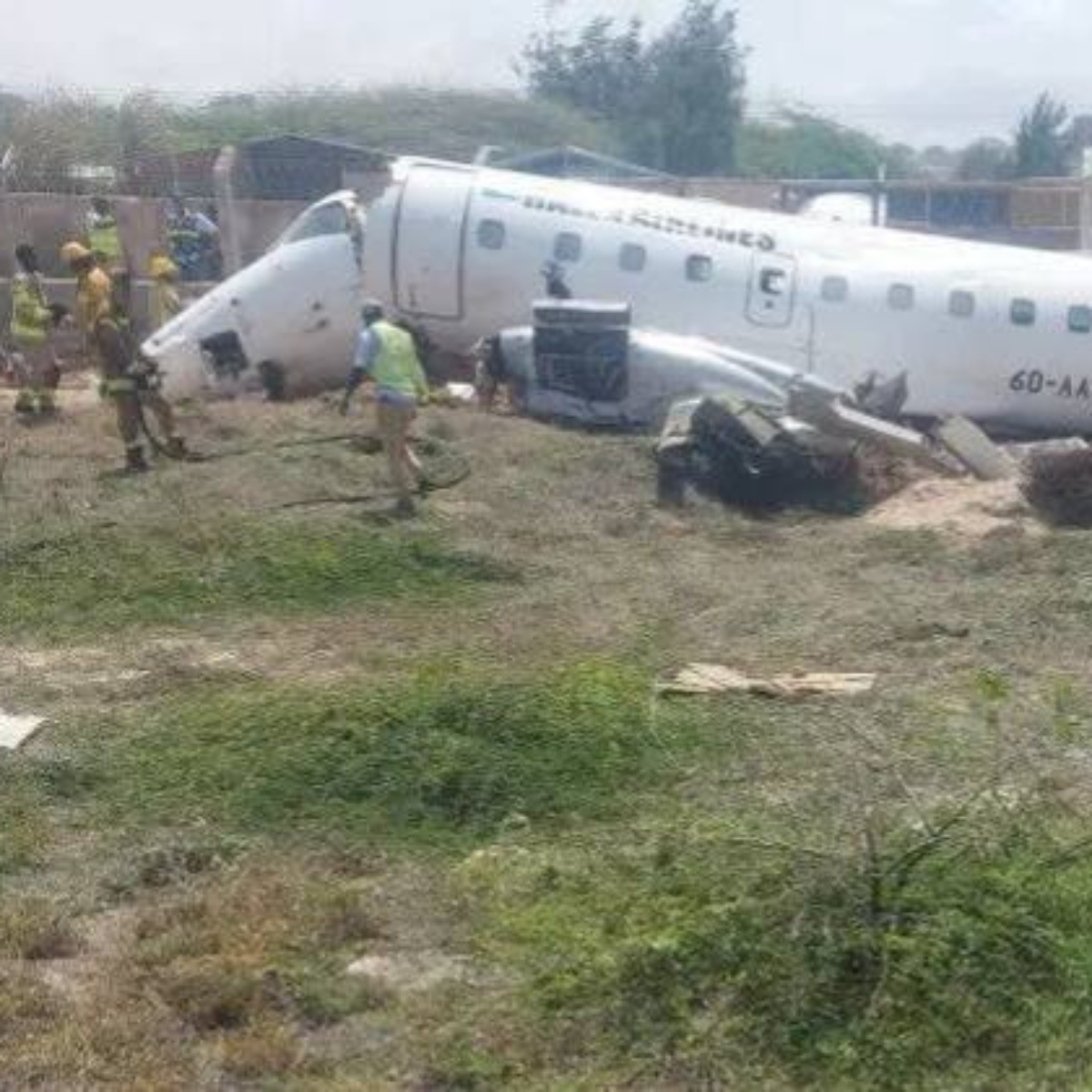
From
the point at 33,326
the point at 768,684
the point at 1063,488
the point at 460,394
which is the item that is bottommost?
the point at 768,684

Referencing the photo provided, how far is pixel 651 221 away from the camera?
19031 millimetres

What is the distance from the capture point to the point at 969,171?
76.2 meters

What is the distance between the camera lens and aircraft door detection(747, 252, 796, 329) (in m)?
18.7

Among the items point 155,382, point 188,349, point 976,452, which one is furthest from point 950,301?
point 155,382

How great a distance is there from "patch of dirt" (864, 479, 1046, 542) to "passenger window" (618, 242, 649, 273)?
151 inches

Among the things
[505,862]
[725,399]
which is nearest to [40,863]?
[505,862]

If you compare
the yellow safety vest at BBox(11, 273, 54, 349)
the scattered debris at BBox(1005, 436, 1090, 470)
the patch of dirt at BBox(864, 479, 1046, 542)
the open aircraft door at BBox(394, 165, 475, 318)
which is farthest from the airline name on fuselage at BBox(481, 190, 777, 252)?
the yellow safety vest at BBox(11, 273, 54, 349)

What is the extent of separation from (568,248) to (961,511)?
530 centimetres

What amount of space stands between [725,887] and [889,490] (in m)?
10.1

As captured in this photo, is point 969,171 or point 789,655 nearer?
point 789,655

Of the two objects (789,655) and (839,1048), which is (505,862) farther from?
(789,655)

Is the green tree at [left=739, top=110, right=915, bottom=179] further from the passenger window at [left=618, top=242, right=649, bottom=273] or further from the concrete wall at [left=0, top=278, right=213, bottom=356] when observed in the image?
the passenger window at [left=618, top=242, right=649, bottom=273]

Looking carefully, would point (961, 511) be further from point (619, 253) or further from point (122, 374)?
point (122, 374)

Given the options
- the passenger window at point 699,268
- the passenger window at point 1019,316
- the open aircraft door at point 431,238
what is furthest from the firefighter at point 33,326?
the passenger window at point 1019,316
